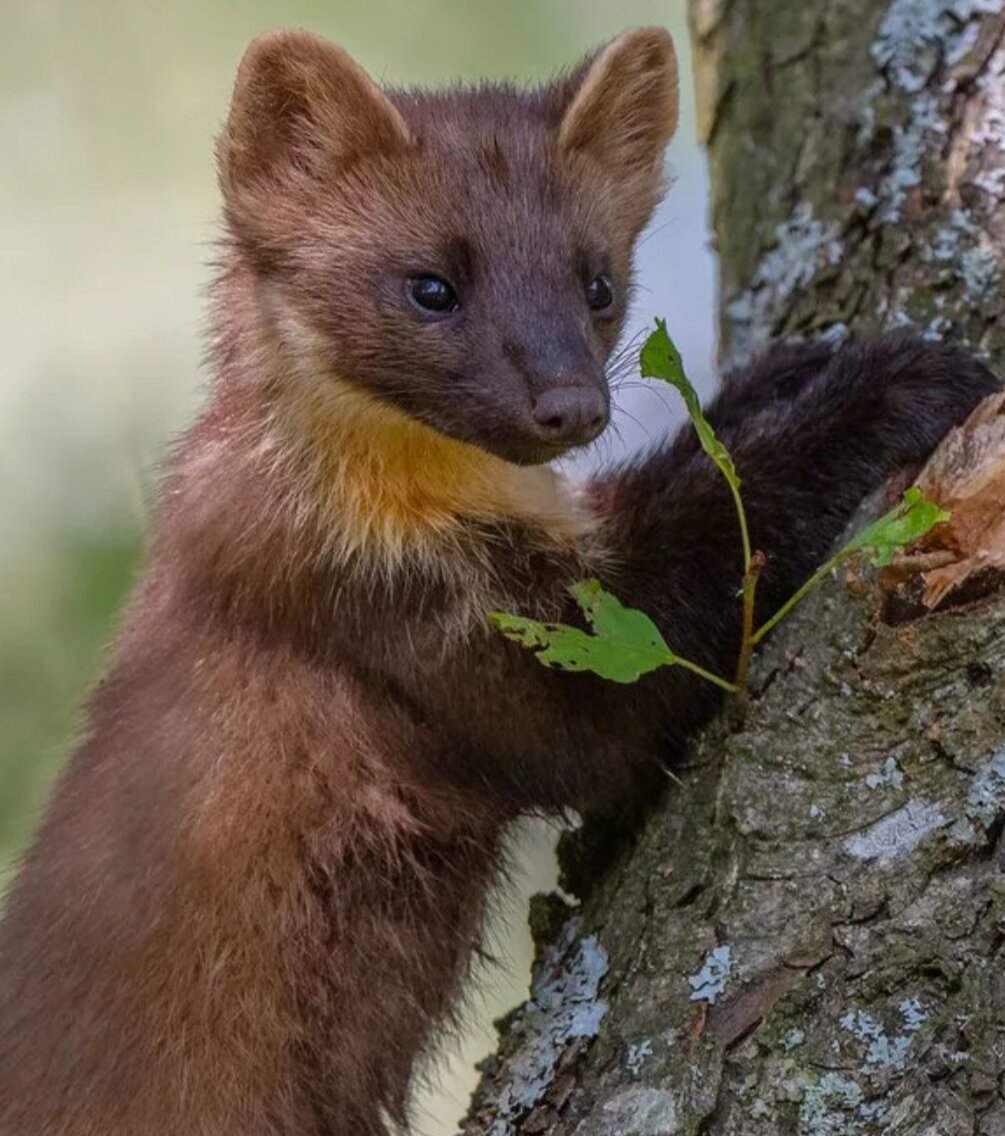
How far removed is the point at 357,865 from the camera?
Result: 5.18 meters

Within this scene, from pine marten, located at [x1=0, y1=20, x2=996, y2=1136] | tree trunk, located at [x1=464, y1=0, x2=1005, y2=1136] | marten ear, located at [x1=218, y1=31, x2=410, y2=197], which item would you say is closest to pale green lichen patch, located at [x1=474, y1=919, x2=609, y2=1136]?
tree trunk, located at [x1=464, y1=0, x2=1005, y2=1136]

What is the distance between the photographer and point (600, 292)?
211 inches

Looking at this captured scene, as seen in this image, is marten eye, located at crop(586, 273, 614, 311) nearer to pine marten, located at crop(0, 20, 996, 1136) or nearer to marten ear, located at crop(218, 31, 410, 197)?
pine marten, located at crop(0, 20, 996, 1136)

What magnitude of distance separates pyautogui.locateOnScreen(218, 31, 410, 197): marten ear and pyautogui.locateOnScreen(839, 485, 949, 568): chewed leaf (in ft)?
6.74

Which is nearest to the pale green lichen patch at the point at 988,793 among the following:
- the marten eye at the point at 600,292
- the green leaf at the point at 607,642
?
the green leaf at the point at 607,642

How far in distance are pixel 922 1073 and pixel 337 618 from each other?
2.16m

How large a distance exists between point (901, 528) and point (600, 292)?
1664 millimetres

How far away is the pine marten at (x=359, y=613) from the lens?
16.4 ft

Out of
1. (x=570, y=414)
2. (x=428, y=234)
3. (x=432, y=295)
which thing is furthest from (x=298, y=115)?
(x=570, y=414)

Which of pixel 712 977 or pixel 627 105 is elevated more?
pixel 627 105

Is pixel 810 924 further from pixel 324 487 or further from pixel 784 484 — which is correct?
pixel 324 487

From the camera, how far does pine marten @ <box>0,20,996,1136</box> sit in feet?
16.4

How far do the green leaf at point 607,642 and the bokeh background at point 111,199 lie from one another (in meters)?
4.52

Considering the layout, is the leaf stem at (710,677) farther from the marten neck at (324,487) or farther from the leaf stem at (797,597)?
the marten neck at (324,487)
